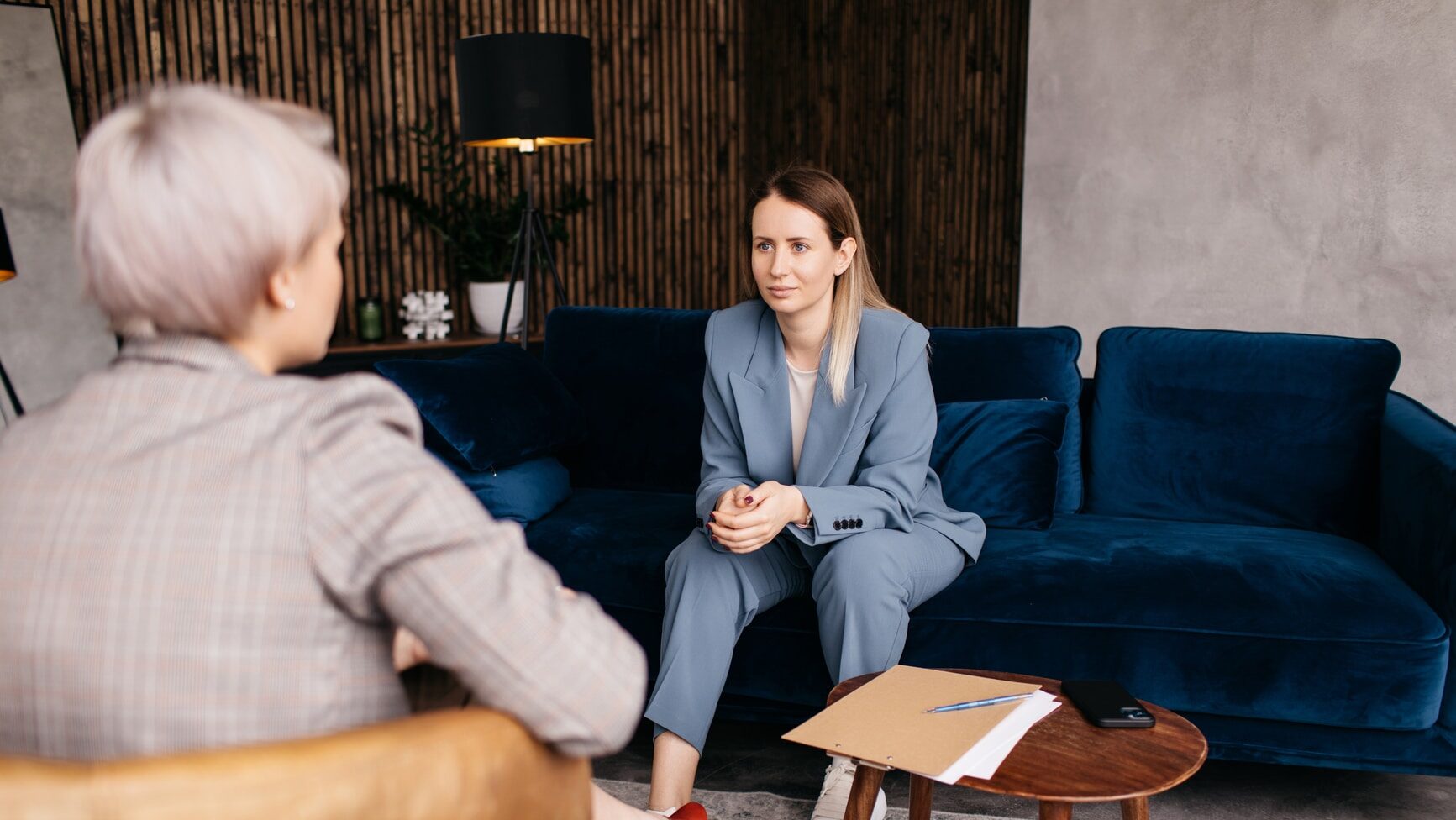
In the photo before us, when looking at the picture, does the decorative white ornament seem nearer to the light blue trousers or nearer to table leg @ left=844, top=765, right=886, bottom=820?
the light blue trousers

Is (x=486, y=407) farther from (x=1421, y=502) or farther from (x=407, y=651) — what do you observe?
(x=1421, y=502)

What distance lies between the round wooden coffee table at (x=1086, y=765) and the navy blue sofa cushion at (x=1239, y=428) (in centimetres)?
144

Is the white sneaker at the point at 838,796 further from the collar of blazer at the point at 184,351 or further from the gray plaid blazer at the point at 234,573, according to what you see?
the collar of blazer at the point at 184,351

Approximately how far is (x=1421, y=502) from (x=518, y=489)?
2074 millimetres

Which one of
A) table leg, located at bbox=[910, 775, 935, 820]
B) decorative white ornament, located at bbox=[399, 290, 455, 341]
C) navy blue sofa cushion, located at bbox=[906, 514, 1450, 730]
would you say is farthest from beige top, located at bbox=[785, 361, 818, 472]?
decorative white ornament, located at bbox=[399, 290, 455, 341]

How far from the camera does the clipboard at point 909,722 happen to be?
143 centimetres

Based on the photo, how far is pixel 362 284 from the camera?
5762 millimetres

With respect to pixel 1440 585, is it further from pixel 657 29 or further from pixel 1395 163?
pixel 657 29

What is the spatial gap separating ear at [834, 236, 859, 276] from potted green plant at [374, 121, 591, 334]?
10.4 feet

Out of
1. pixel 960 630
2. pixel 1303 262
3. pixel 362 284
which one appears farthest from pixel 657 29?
pixel 960 630

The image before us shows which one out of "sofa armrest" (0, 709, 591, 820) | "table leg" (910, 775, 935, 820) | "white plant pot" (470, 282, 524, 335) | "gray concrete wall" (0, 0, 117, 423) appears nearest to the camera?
"sofa armrest" (0, 709, 591, 820)

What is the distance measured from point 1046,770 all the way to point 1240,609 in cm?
110

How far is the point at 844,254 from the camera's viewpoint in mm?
2494

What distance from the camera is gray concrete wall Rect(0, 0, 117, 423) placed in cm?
467
